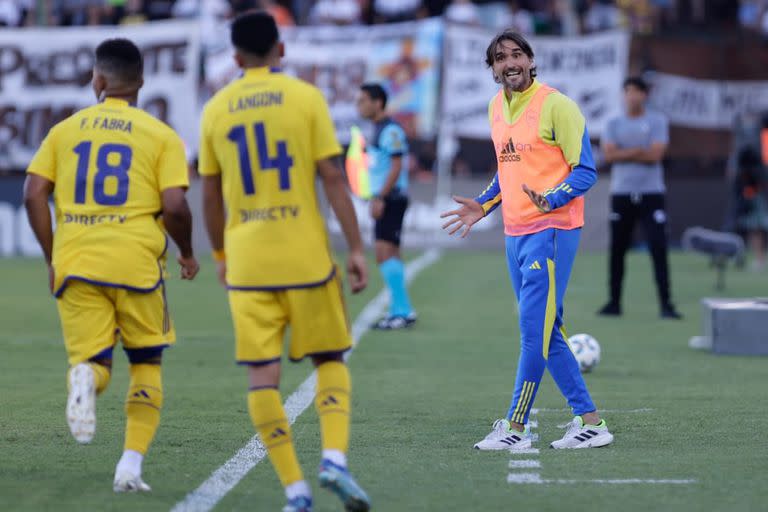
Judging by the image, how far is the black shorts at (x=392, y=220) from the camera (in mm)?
13453

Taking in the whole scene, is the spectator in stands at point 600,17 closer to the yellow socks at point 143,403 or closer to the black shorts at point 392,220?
the black shorts at point 392,220

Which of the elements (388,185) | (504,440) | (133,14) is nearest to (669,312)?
(388,185)

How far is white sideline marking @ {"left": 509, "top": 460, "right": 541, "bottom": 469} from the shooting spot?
22.2 ft

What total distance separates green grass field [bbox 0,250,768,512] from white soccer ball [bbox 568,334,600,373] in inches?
3.4

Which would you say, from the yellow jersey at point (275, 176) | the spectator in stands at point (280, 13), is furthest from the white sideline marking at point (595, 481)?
the spectator in stands at point (280, 13)

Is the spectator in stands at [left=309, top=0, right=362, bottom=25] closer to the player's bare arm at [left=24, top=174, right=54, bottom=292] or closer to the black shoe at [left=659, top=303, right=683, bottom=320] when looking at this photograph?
the black shoe at [left=659, top=303, right=683, bottom=320]

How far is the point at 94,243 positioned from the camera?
6121 mm

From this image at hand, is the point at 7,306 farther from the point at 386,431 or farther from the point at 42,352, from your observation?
the point at 386,431

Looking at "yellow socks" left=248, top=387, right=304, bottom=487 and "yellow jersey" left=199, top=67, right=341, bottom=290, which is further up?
"yellow jersey" left=199, top=67, right=341, bottom=290

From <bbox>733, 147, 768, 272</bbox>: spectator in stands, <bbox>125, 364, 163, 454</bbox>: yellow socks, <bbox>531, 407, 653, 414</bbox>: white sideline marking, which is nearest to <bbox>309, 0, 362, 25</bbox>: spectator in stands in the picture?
<bbox>733, 147, 768, 272</bbox>: spectator in stands

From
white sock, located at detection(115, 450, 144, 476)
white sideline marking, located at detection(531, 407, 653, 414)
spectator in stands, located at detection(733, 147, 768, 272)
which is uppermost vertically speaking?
white sock, located at detection(115, 450, 144, 476)

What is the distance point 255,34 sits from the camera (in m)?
5.68

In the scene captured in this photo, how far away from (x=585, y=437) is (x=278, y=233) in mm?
2422

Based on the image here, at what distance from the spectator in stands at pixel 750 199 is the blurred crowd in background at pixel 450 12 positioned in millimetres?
4352
